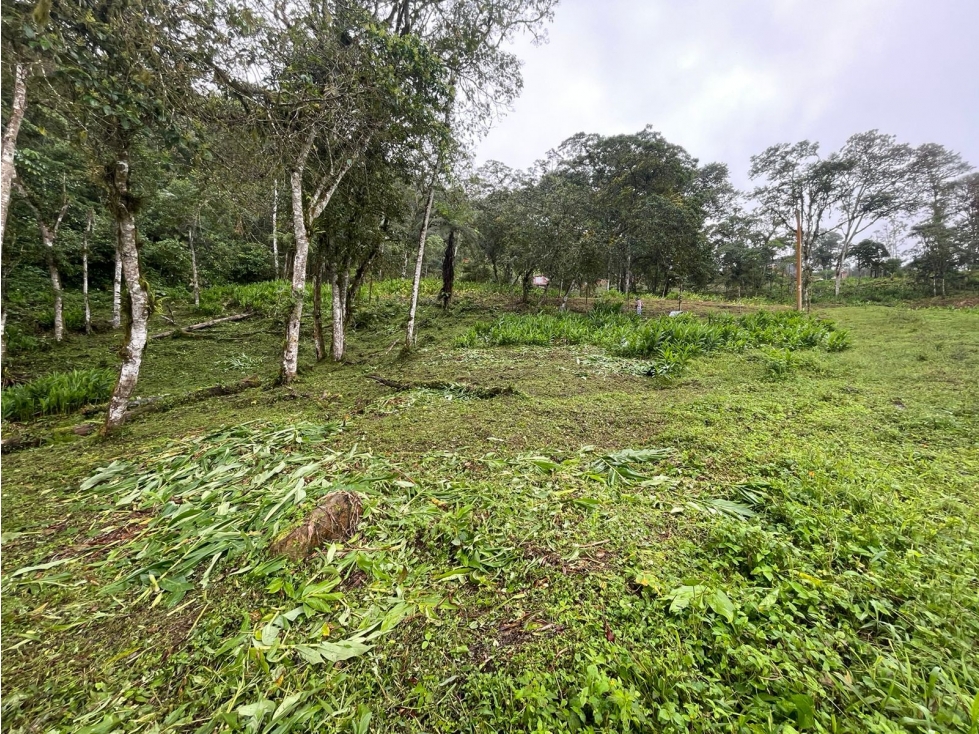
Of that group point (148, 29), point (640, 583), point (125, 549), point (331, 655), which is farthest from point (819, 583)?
point (148, 29)

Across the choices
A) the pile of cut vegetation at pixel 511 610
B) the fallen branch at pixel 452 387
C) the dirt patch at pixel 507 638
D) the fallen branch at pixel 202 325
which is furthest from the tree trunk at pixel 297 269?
the fallen branch at pixel 202 325

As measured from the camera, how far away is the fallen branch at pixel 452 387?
5.37 metres

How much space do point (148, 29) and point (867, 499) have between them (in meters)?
7.17

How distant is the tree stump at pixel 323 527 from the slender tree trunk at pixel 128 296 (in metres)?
3.36

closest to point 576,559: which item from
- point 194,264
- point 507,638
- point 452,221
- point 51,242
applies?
point 507,638

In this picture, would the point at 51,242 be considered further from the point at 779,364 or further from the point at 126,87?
the point at 779,364

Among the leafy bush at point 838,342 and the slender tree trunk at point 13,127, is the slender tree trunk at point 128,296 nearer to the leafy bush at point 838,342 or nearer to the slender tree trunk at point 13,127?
the slender tree trunk at point 13,127

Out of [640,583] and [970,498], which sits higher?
[970,498]

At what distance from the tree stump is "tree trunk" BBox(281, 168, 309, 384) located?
3956mm

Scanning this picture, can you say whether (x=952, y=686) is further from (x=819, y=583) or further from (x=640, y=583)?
(x=640, y=583)

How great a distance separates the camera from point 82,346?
8.31 meters

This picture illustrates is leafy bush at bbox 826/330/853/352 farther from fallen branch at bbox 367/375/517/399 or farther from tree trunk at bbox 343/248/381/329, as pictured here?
tree trunk at bbox 343/248/381/329

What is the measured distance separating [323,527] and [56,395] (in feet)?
18.6

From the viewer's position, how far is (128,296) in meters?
3.95
